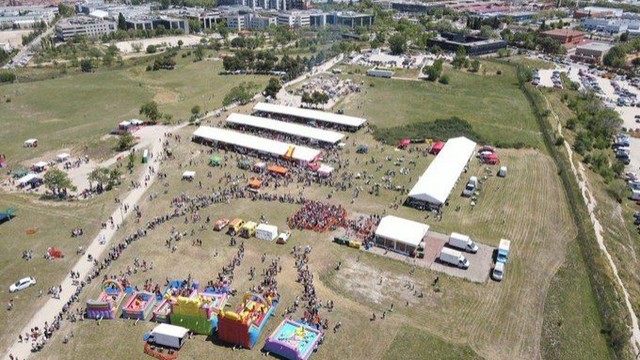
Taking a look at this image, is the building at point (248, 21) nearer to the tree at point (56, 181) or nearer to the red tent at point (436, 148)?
the red tent at point (436, 148)

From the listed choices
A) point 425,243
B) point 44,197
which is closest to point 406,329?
point 425,243

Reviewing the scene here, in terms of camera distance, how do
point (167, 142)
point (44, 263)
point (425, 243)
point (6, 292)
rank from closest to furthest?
point (6, 292) → point (44, 263) → point (425, 243) → point (167, 142)

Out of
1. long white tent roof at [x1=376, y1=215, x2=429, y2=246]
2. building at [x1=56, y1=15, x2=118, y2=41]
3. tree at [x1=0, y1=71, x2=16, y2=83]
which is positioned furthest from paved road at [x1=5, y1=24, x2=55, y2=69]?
long white tent roof at [x1=376, y1=215, x2=429, y2=246]

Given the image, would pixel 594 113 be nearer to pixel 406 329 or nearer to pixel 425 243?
pixel 425 243

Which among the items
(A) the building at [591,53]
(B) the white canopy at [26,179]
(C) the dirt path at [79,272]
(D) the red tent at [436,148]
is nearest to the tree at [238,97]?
(C) the dirt path at [79,272]

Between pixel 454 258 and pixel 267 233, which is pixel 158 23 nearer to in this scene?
pixel 267 233

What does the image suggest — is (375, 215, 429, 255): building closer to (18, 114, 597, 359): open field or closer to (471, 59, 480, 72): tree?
(18, 114, 597, 359): open field
